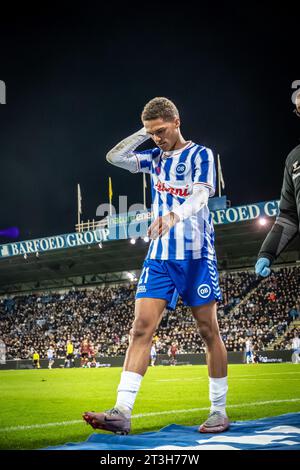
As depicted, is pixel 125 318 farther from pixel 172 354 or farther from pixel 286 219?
pixel 286 219

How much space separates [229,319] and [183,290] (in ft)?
99.7

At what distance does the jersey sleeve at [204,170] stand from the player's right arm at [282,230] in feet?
2.06

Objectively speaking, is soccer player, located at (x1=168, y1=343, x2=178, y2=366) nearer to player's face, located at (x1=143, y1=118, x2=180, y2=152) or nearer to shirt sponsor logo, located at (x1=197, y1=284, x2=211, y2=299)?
shirt sponsor logo, located at (x1=197, y1=284, x2=211, y2=299)

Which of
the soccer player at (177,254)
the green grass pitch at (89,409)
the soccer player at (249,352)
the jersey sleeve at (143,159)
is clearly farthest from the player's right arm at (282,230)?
the soccer player at (249,352)

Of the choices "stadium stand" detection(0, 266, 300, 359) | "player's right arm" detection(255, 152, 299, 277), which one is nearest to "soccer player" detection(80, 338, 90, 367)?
"stadium stand" detection(0, 266, 300, 359)

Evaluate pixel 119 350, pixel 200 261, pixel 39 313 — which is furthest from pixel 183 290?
pixel 39 313

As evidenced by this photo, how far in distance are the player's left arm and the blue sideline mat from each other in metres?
1.52

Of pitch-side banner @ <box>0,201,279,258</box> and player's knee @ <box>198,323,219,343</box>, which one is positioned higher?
pitch-side banner @ <box>0,201,279,258</box>

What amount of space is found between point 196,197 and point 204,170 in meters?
0.31

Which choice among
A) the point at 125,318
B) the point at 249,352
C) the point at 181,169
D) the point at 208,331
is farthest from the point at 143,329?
the point at 125,318

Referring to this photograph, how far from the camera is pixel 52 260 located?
4334cm

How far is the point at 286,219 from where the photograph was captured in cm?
496

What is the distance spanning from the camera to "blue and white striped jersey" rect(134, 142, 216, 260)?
477 centimetres
